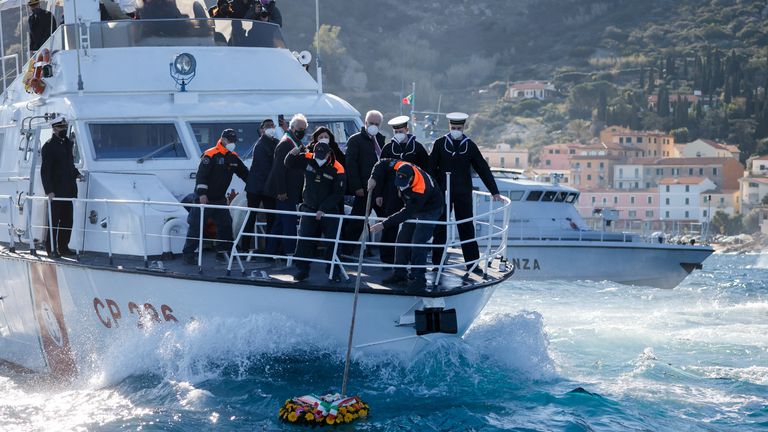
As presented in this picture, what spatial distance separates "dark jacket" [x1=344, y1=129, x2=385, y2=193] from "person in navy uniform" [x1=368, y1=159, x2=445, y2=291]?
92cm

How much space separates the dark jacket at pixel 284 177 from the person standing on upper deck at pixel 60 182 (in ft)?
7.70

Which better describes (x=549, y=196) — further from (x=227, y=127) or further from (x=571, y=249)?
(x=227, y=127)

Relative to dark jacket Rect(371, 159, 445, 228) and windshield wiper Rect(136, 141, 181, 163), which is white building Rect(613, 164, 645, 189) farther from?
dark jacket Rect(371, 159, 445, 228)

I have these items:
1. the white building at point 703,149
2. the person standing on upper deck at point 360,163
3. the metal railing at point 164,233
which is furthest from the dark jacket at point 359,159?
the white building at point 703,149

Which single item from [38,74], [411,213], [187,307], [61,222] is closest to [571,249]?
[38,74]

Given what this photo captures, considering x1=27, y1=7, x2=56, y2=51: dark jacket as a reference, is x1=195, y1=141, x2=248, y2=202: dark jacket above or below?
below

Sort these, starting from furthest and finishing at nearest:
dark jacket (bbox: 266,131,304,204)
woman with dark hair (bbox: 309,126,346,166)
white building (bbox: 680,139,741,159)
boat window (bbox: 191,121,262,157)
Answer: white building (bbox: 680,139,741,159) → boat window (bbox: 191,121,262,157) → dark jacket (bbox: 266,131,304,204) → woman with dark hair (bbox: 309,126,346,166)

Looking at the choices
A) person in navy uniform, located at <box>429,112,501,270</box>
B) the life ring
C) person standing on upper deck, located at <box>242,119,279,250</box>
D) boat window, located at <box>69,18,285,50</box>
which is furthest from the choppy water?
boat window, located at <box>69,18,285,50</box>

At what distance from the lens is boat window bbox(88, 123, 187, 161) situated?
13.6 meters

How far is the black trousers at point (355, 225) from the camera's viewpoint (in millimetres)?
12711

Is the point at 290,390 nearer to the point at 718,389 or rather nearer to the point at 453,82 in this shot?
the point at 718,389

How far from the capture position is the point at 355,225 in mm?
12758

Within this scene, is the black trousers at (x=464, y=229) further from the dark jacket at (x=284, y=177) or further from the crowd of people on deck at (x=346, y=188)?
the dark jacket at (x=284, y=177)

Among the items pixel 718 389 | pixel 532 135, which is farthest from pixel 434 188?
pixel 532 135
